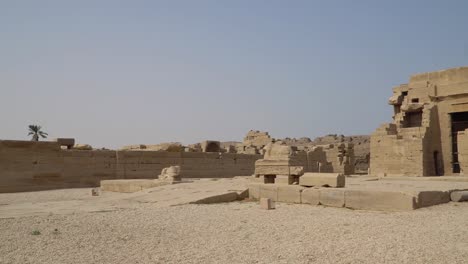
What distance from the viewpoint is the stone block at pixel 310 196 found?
10.2 metres

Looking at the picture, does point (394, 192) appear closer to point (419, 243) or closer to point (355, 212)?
point (355, 212)

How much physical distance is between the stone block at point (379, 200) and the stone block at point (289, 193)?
138cm

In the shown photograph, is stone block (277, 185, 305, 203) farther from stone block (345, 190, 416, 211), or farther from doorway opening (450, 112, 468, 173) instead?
doorway opening (450, 112, 468, 173)

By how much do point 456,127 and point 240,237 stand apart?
1921cm

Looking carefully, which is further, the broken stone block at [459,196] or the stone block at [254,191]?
the stone block at [254,191]

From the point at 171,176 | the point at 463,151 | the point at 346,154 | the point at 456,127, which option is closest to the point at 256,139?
the point at 346,154

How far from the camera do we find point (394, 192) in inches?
350

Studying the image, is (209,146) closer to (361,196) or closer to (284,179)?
(284,179)

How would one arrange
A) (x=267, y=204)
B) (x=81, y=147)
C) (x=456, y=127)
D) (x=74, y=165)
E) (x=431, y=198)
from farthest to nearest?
(x=456, y=127)
(x=81, y=147)
(x=74, y=165)
(x=267, y=204)
(x=431, y=198)

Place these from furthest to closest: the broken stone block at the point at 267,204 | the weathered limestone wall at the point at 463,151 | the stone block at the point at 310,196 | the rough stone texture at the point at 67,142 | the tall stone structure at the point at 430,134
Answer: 1. the tall stone structure at the point at 430,134
2. the weathered limestone wall at the point at 463,151
3. the rough stone texture at the point at 67,142
4. the stone block at the point at 310,196
5. the broken stone block at the point at 267,204

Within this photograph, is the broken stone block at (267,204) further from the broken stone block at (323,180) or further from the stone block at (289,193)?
the broken stone block at (323,180)

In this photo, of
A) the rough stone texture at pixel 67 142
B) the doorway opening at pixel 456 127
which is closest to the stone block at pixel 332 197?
the rough stone texture at pixel 67 142

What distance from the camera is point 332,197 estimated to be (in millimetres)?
9875

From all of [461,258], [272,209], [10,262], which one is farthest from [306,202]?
[10,262]
